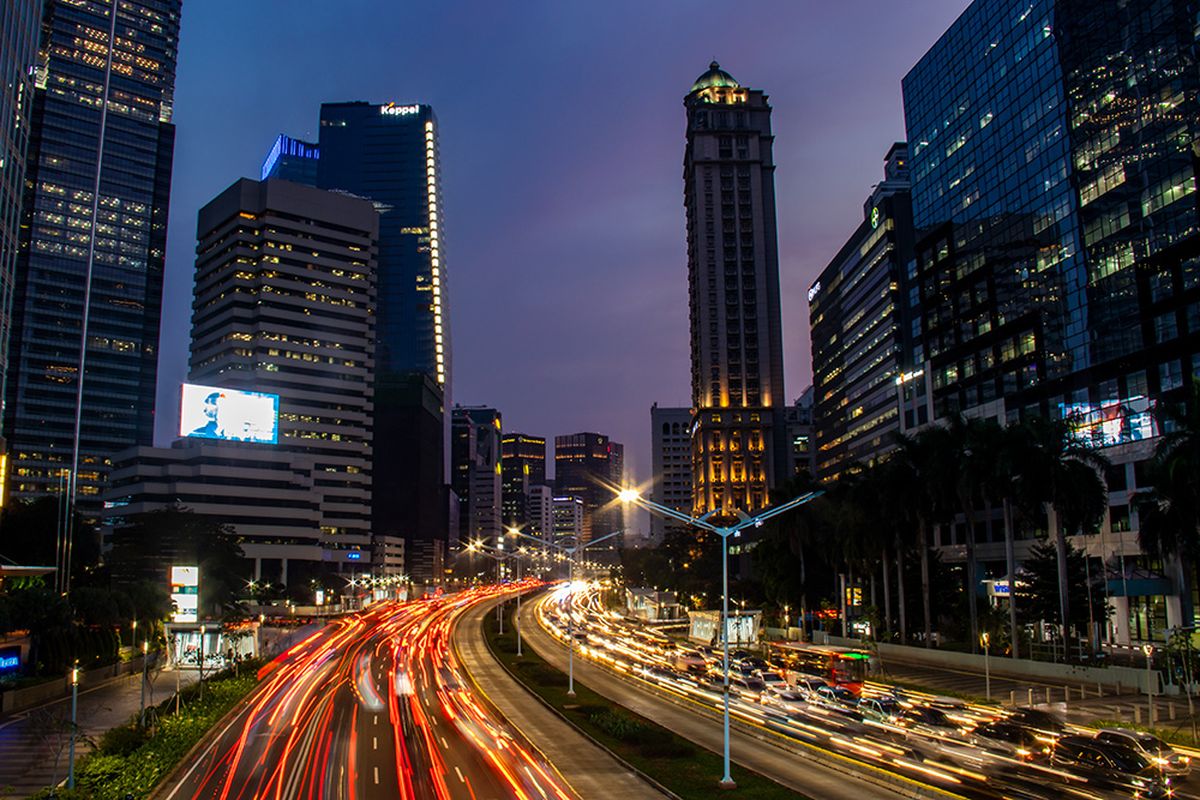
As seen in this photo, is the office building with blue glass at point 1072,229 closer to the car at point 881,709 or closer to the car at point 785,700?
the car at point 881,709

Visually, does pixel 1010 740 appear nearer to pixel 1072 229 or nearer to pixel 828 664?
pixel 828 664

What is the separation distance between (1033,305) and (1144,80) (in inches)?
1045

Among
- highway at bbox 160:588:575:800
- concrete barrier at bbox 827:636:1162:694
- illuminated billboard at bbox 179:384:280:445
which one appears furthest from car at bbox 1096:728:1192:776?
illuminated billboard at bbox 179:384:280:445

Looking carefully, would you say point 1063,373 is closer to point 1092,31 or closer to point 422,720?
point 1092,31

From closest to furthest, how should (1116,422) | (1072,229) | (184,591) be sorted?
(184,591)
(1116,422)
(1072,229)

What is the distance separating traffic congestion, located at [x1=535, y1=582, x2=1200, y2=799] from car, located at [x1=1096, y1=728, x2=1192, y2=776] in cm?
6

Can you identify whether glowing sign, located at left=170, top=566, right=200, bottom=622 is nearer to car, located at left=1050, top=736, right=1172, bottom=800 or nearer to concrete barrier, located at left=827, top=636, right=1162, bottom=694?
concrete barrier, located at left=827, top=636, right=1162, bottom=694

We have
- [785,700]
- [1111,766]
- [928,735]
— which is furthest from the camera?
[785,700]

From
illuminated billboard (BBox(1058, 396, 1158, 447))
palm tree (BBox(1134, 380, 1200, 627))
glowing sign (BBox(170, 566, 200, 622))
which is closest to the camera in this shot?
palm tree (BBox(1134, 380, 1200, 627))

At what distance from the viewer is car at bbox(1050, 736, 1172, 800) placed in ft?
106

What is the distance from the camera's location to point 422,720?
A: 51.0 meters

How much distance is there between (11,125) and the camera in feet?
253

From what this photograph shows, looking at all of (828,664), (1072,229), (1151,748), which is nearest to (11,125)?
(828,664)

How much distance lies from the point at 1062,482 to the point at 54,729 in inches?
2601
